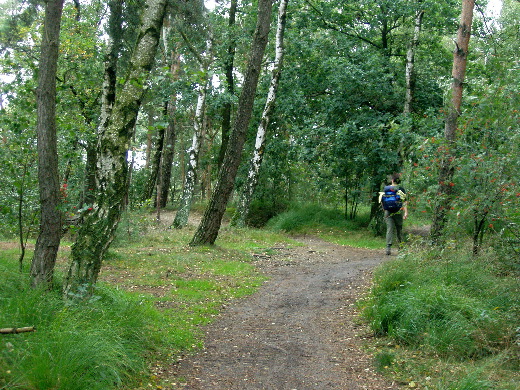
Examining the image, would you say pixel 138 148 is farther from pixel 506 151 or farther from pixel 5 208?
pixel 506 151

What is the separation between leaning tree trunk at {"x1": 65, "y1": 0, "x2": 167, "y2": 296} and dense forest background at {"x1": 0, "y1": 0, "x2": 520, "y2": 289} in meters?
0.02

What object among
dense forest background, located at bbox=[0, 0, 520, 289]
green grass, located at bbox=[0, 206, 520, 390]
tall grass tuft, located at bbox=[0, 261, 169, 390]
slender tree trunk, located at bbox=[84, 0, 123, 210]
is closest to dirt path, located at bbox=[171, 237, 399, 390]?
green grass, located at bbox=[0, 206, 520, 390]

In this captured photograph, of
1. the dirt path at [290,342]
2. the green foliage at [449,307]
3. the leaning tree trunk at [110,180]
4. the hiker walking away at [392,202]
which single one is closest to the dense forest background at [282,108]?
the leaning tree trunk at [110,180]

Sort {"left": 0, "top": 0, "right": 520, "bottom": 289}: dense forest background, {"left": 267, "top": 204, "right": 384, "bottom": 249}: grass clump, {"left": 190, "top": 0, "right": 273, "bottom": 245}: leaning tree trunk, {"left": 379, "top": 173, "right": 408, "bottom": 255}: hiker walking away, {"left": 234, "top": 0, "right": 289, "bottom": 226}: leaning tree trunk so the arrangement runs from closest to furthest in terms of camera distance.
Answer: {"left": 0, "top": 0, "right": 520, "bottom": 289}: dense forest background, {"left": 190, "top": 0, "right": 273, "bottom": 245}: leaning tree trunk, {"left": 379, "top": 173, "right": 408, "bottom": 255}: hiker walking away, {"left": 234, "top": 0, "right": 289, "bottom": 226}: leaning tree trunk, {"left": 267, "top": 204, "right": 384, "bottom": 249}: grass clump

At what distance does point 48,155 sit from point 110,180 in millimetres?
771

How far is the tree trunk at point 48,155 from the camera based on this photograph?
5.67 meters

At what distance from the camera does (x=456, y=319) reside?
5.72m

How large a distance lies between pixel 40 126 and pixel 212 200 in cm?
624

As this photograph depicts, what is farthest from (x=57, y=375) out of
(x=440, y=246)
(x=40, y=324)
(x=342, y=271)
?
(x=342, y=271)

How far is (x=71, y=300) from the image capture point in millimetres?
5094

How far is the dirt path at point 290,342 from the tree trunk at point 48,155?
6.86 feet

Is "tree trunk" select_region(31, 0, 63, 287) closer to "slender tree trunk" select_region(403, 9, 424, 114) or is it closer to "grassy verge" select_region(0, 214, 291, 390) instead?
"grassy verge" select_region(0, 214, 291, 390)

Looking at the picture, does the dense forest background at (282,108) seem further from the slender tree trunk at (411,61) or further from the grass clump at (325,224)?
the grass clump at (325,224)

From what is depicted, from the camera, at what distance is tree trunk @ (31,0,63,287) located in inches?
223
